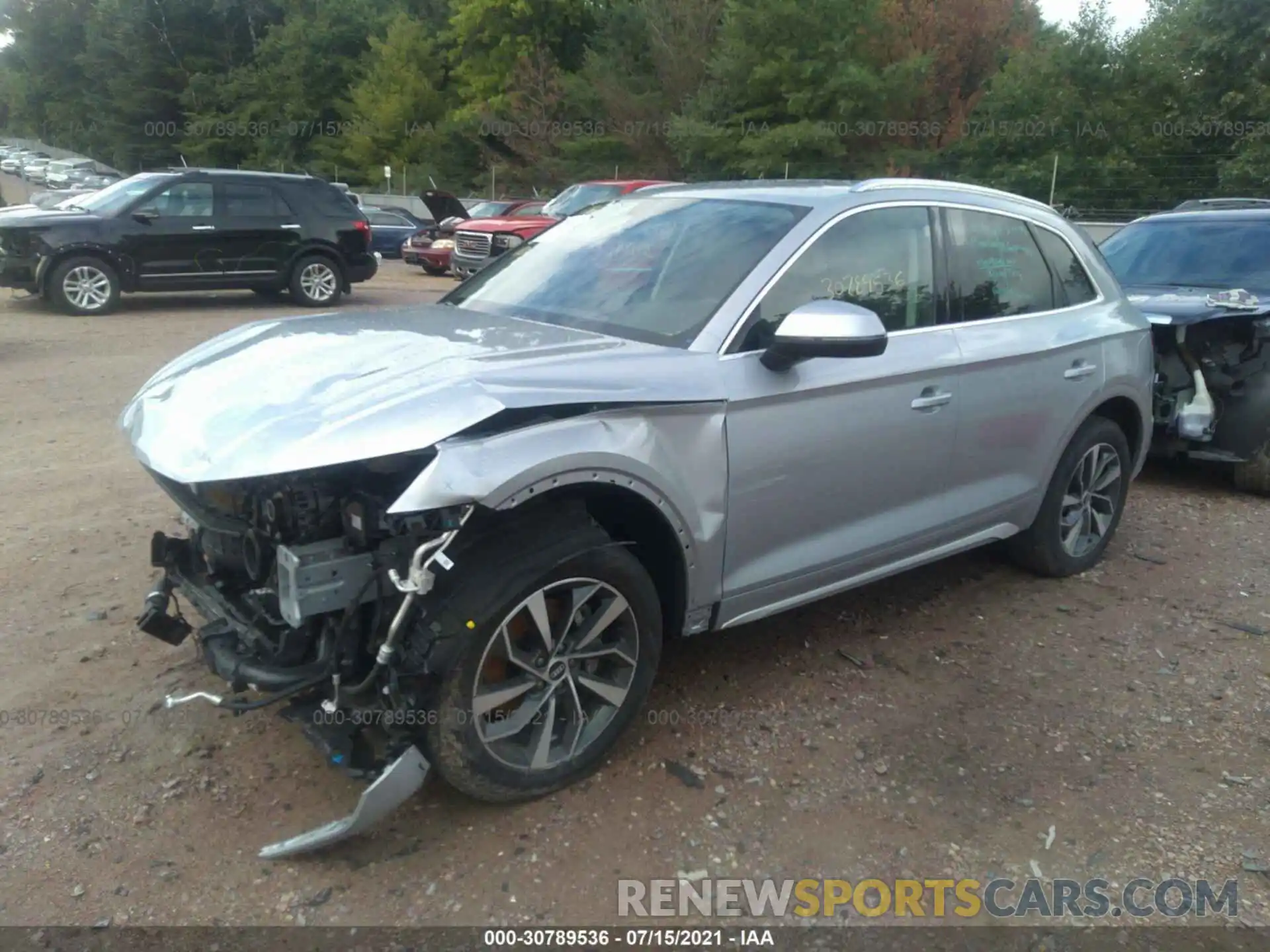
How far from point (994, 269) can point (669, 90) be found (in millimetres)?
36671

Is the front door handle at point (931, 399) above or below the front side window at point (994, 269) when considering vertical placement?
below

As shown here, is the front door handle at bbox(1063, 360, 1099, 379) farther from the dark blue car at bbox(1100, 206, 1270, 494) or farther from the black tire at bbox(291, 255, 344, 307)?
the black tire at bbox(291, 255, 344, 307)

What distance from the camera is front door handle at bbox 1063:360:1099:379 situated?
455cm

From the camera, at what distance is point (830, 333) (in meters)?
3.14

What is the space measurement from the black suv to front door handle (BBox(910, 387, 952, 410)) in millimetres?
11257

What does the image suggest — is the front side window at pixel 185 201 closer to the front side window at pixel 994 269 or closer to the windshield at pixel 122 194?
the windshield at pixel 122 194

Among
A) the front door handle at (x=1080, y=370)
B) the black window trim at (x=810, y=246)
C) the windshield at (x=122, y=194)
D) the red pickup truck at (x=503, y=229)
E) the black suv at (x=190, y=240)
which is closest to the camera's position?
the black window trim at (x=810, y=246)

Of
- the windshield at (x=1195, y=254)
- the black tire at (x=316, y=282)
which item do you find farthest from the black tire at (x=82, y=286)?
the windshield at (x=1195, y=254)

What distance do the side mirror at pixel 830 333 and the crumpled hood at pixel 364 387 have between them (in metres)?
0.26

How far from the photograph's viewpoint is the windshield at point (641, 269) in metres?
3.56

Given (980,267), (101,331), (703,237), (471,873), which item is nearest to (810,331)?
(703,237)

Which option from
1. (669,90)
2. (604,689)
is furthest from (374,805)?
(669,90)

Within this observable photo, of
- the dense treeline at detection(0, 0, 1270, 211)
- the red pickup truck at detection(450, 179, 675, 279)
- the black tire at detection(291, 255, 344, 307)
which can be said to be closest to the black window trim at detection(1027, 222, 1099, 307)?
the black tire at detection(291, 255, 344, 307)

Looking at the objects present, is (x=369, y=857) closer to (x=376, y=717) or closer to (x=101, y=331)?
(x=376, y=717)
